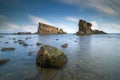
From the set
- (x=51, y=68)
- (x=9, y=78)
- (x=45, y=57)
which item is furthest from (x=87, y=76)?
(x=9, y=78)

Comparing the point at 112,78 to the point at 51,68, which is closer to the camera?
the point at 112,78

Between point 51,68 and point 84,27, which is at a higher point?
point 84,27

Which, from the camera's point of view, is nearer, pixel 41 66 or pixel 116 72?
pixel 116 72

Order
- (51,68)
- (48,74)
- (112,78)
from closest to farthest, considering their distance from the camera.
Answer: (112,78) → (48,74) → (51,68)

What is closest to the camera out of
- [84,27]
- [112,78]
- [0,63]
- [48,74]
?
[112,78]

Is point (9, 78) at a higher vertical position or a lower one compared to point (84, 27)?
lower

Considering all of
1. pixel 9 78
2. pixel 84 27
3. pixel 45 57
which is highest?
pixel 84 27

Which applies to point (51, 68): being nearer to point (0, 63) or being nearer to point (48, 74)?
point (48, 74)

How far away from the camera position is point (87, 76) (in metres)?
10.9

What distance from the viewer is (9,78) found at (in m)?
10.5

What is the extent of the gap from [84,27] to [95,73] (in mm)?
159927

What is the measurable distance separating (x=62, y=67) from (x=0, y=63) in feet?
27.8

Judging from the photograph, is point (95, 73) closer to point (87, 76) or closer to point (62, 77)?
point (87, 76)

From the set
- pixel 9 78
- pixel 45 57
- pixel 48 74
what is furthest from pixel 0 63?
pixel 48 74
